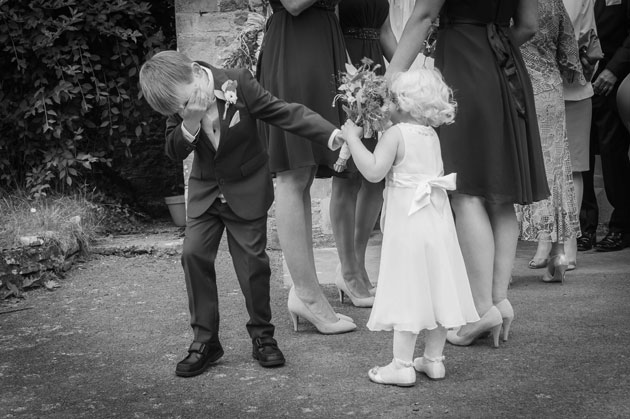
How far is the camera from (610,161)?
6.88m

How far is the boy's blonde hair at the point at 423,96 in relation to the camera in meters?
3.65

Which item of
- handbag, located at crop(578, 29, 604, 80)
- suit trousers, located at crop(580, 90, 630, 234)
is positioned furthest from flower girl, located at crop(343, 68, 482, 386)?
suit trousers, located at crop(580, 90, 630, 234)

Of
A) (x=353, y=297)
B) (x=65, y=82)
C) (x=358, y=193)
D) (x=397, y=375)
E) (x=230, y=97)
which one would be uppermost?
(x=230, y=97)

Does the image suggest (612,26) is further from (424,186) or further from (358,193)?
(424,186)

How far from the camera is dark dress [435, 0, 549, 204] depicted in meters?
4.13

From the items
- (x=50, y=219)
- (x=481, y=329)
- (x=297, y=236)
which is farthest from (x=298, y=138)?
(x=50, y=219)

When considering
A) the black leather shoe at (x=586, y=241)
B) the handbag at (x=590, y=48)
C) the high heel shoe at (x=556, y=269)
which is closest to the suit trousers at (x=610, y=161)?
the black leather shoe at (x=586, y=241)

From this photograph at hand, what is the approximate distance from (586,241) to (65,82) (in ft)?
13.2

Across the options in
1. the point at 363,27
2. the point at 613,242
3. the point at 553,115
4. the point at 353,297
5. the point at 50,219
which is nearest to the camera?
the point at 363,27

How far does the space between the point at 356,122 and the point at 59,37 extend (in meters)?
4.26

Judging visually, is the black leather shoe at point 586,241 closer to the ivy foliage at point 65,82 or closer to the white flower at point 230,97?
the ivy foliage at point 65,82

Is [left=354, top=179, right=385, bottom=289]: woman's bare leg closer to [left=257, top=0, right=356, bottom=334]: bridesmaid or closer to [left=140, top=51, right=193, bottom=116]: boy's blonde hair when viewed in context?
[left=257, top=0, right=356, bottom=334]: bridesmaid

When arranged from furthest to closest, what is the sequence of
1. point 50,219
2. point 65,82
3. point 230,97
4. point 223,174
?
point 65,82
point 50,219
point 223,174
point 230,97

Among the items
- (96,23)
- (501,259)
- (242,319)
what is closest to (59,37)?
(96,23)
